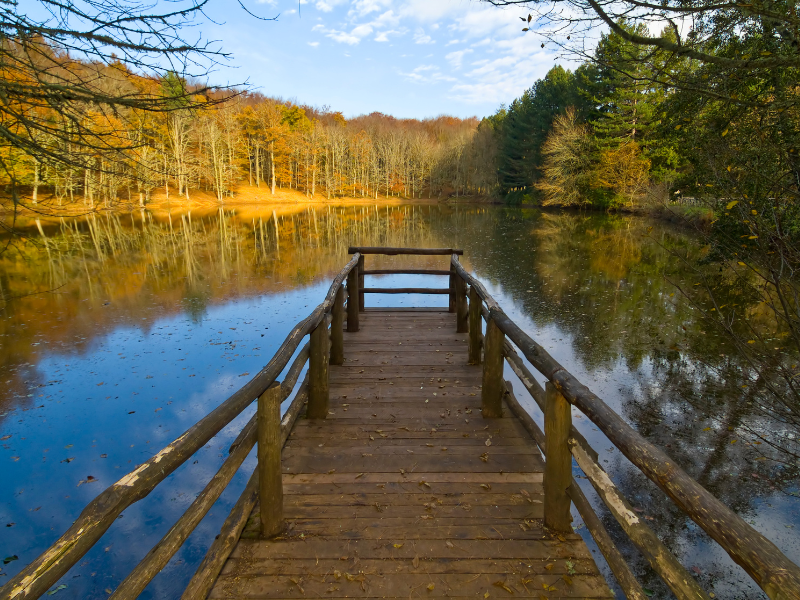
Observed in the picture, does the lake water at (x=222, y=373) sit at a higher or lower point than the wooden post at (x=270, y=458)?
lower

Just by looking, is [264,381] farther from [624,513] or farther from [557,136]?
[557,136]

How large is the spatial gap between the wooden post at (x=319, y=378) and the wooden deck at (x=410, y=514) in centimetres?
12

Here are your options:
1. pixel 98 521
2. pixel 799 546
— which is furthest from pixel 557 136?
pixel 98 521

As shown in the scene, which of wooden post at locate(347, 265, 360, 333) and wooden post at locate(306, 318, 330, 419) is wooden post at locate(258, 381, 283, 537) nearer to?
wooden post at locate(306, 318, 330, 419)

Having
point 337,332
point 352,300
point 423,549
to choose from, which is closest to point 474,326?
point 337,332

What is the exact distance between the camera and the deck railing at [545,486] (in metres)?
1.21

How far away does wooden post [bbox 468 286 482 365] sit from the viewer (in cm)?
514

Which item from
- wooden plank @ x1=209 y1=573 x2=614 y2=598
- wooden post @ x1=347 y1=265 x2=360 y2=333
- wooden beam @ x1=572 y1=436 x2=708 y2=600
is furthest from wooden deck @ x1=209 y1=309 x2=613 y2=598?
wooden post @ x1=347 y1=265 x2=360 y2=333

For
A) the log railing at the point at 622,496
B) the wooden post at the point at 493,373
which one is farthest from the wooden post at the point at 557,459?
the wooden post at the point at 493,373

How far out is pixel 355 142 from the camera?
208 ft

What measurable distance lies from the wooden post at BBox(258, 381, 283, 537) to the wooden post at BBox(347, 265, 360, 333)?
4034 millimetres

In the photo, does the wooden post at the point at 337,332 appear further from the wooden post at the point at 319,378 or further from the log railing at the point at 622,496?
the log railing at the point at 622,496

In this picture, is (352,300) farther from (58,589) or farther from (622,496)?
(622,496)

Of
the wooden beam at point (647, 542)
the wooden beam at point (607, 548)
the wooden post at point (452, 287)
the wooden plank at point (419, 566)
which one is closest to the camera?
the wooden beam at point (647, 542)
